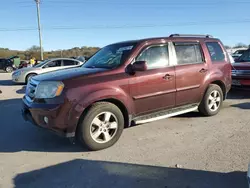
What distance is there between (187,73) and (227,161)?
2278 millimetres

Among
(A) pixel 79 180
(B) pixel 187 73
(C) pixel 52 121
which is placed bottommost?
(A) pixel 79 180

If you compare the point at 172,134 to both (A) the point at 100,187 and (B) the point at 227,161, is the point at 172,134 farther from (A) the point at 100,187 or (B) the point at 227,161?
(A) the point at 100,187

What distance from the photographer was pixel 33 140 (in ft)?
17.2

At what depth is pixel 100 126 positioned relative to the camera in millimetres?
4652

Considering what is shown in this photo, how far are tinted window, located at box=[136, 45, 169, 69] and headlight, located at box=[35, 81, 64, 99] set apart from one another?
158cm

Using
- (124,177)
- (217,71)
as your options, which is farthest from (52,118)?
(217,71)

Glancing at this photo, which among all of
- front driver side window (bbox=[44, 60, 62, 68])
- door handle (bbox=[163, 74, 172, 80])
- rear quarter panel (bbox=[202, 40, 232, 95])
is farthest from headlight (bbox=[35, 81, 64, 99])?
front driver side window (bbox=[44, 60, 62, 68])

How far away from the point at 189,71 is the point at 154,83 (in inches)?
40.7

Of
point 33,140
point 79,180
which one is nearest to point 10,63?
point 33,140

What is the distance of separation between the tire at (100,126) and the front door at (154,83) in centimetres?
50

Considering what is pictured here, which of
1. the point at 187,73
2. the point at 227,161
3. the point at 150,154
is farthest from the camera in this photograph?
the point at 187,73

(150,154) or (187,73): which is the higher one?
(187,73)

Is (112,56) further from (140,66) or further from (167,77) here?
(167,77)

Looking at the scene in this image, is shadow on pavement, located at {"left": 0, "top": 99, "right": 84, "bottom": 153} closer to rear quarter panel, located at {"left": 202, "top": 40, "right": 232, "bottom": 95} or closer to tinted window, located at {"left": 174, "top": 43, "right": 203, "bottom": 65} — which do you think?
tinted window, located at {"left": 174, "top": 43, "right": 203, "bottom": 65}
